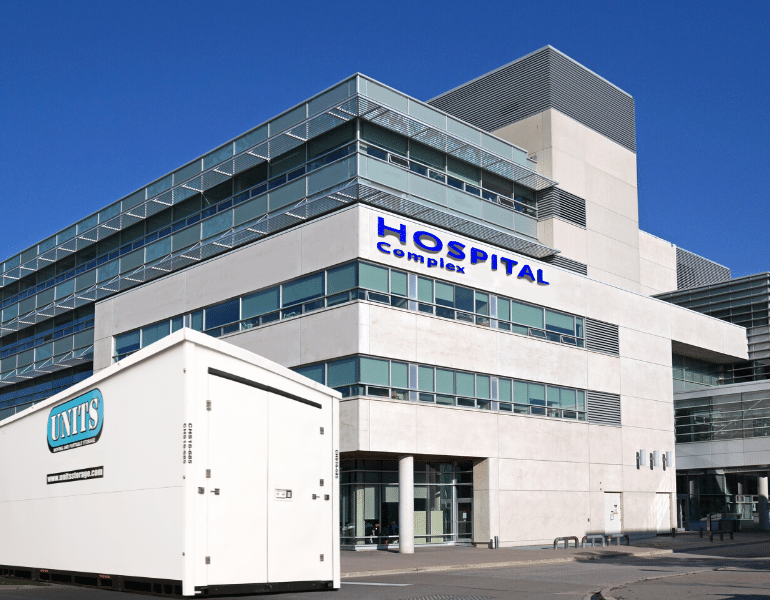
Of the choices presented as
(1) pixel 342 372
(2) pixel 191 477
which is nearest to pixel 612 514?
(1) pixel 342 372

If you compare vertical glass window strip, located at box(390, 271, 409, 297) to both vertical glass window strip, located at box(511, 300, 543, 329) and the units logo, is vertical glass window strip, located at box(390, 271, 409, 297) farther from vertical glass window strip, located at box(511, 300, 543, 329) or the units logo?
the units logo

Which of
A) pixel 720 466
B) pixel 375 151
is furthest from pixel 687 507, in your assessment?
pixel 375 151

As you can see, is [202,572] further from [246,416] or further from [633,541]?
[633,541]

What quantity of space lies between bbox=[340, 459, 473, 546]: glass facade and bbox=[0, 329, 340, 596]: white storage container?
18230mm

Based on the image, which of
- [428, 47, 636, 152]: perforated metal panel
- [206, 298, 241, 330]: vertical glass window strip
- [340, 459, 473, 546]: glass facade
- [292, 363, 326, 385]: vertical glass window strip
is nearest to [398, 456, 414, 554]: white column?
[340, 459, 473, 546]: glass facade

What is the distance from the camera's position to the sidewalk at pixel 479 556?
78.8 feet

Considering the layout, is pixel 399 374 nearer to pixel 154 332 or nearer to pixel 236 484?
pixel 154 332

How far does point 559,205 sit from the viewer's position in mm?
42312

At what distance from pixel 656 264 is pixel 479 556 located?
33.3 m

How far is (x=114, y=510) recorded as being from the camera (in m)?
12.9

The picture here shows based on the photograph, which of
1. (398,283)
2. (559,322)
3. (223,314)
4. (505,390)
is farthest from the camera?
(559,322)

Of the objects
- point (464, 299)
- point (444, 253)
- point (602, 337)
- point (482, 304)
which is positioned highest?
point (444, 253)

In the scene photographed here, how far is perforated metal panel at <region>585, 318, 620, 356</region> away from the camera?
39.4 meters

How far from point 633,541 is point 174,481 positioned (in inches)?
1192
